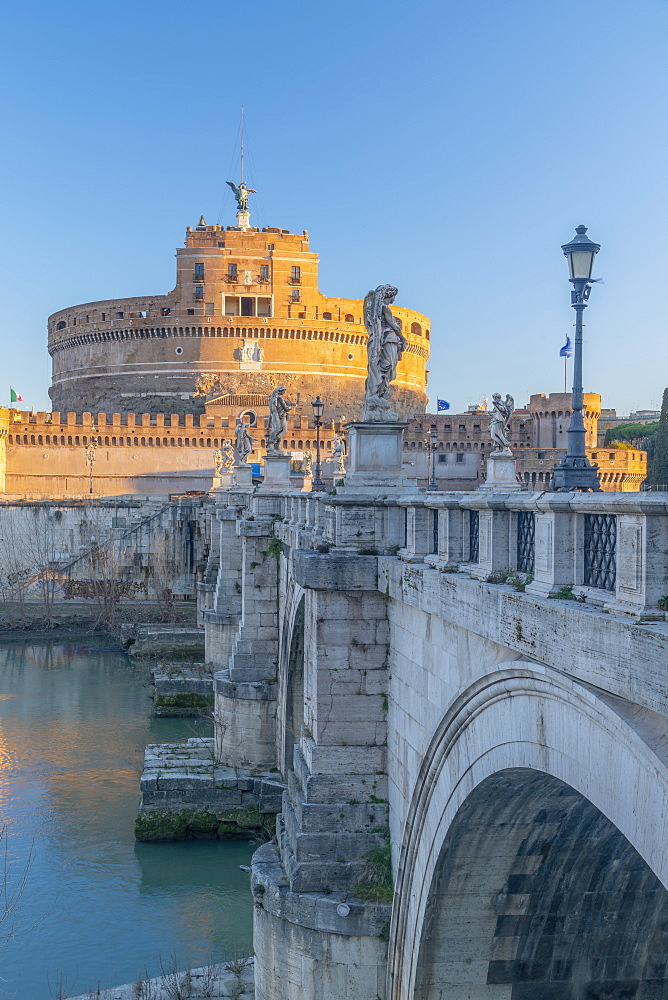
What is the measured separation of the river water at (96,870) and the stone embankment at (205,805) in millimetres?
213

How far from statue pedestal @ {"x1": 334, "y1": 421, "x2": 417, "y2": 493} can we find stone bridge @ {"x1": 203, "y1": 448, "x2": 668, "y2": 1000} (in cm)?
8

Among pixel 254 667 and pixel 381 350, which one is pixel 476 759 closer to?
pixel 381 350

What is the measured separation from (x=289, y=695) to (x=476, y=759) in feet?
34.3

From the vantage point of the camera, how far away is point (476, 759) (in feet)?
18.7

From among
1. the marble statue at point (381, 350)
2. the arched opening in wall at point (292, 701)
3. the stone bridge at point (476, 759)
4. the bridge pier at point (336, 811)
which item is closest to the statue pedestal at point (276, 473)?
the arched opening in wall at point (292, 701)

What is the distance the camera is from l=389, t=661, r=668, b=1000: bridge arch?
17.0 ft

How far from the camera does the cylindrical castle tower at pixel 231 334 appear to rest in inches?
2547

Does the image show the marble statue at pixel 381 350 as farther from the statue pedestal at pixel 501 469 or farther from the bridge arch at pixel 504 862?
the statue pedestal at pixel 501 469

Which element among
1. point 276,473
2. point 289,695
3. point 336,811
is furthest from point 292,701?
point 336,811

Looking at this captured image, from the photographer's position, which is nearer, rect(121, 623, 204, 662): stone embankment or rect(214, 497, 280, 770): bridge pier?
rect(214, 497, 280, 770): bridge pier

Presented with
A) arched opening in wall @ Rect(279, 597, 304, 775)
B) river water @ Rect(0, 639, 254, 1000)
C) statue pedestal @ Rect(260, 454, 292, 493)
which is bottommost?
river water @ Rect(0, 639, 254, 1000)

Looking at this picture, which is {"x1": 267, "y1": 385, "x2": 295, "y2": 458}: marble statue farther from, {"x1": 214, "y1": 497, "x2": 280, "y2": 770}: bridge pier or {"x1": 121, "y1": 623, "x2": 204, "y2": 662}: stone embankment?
{"x1": 121, "y1": 623, "x2": 204, "y2": 662}: stone embankment

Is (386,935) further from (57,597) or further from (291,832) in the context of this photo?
(57,597)

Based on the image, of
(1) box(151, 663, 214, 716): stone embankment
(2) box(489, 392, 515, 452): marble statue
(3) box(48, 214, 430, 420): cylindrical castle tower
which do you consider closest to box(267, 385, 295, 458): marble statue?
(2) box(489, 392, 515, 452): marble statue
